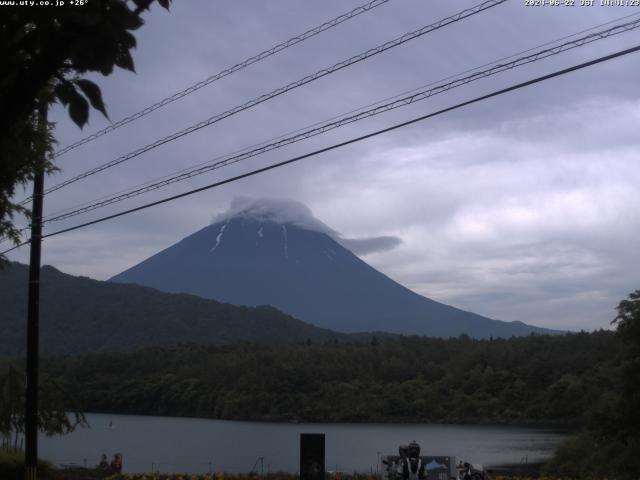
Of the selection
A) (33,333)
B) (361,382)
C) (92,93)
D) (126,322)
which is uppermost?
(126,322)

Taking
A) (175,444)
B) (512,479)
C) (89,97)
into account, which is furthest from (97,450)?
(89,97)

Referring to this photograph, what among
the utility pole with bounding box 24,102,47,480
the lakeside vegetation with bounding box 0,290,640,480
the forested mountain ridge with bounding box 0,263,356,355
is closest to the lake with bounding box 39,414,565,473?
the lakeside vegetation with bounding box 0,290,640,480

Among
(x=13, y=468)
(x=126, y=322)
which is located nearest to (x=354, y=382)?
(x=13, y=468)

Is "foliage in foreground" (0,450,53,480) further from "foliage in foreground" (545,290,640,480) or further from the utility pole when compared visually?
"foliage in foreground" (545,290,640,480)

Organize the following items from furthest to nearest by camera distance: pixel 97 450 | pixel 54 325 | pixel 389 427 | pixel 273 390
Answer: pixel 54 325 < pixel 273 390 < pixel 389 427 < pixel 97 450

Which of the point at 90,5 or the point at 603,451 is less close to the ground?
the point at 90,5

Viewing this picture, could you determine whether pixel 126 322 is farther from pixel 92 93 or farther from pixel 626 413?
pixel 92 93

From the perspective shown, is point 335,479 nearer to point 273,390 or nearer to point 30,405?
point 30,405
